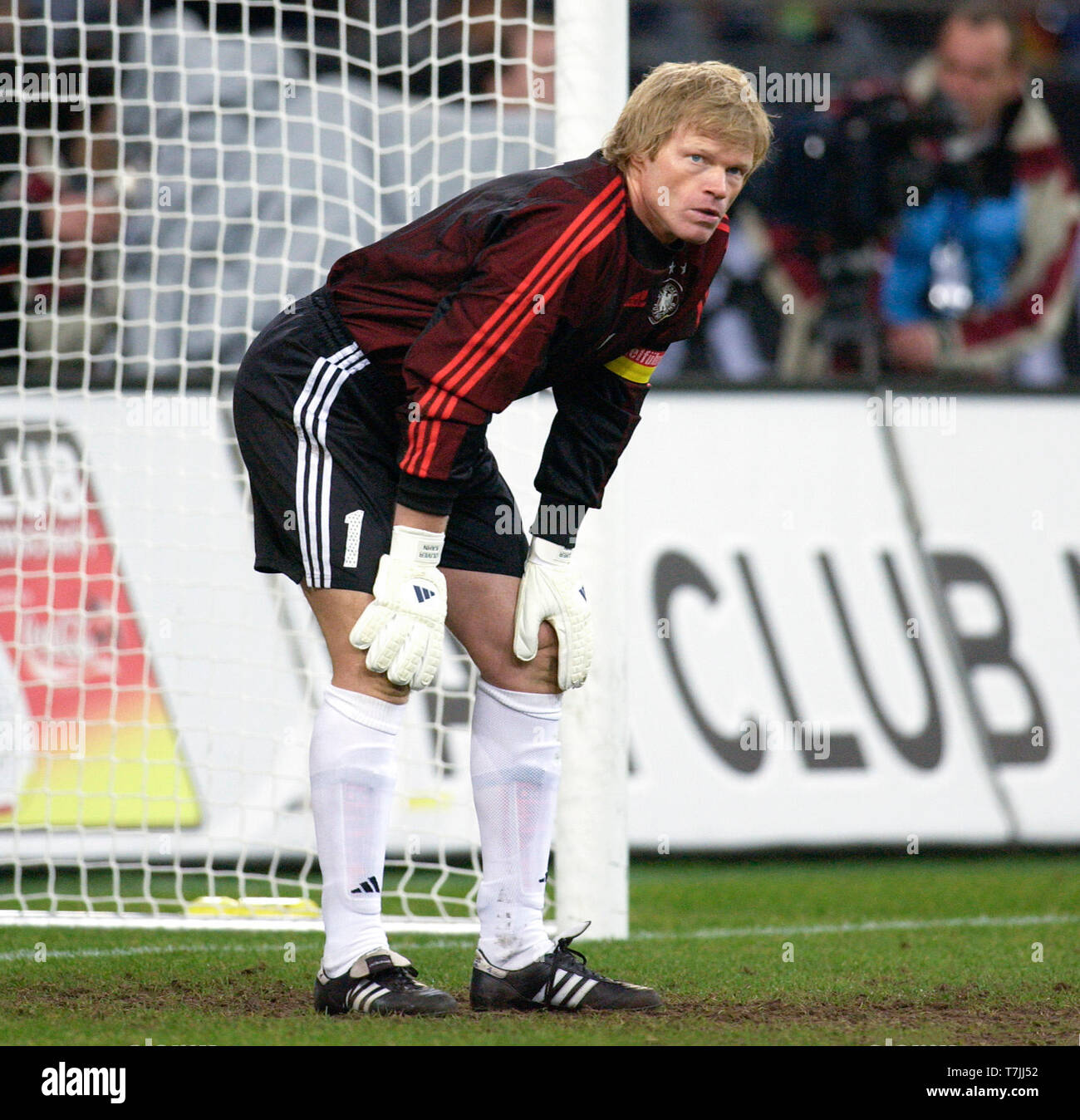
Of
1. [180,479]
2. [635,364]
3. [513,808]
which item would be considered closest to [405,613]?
[513,808]

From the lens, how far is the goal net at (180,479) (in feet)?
15.4

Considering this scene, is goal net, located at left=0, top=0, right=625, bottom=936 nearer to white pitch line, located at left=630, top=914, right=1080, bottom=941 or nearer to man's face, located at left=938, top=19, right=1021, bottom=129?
white pitch line, located at left=630, top=914, right=1080, bottom=941

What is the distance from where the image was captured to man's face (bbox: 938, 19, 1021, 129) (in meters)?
6.83

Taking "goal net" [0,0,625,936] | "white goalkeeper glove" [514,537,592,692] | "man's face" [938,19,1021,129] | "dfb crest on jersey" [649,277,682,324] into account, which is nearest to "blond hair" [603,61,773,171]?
"dfb crest on jersey" [649,277,682,324]

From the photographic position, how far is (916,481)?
18.6ft

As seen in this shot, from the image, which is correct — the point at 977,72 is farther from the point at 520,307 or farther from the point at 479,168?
the point at 520,307

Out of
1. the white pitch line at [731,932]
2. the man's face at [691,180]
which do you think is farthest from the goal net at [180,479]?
the man's face at [691,180]

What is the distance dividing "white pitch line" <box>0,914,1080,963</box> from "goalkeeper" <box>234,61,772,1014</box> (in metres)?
1.11

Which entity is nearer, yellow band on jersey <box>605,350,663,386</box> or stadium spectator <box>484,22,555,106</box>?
yellow band on jersey <box>605,350,663,386</box>

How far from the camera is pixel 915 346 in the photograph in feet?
22.3

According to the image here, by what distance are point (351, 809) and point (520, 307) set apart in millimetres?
875

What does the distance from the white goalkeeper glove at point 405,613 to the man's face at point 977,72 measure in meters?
4.85

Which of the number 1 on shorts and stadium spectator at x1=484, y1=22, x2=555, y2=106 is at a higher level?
stadium spectator at x1=484, y1=22, x2=555, y2=106

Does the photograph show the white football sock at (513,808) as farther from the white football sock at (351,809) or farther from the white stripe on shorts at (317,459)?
the white stripe on shorts at (317,459)
